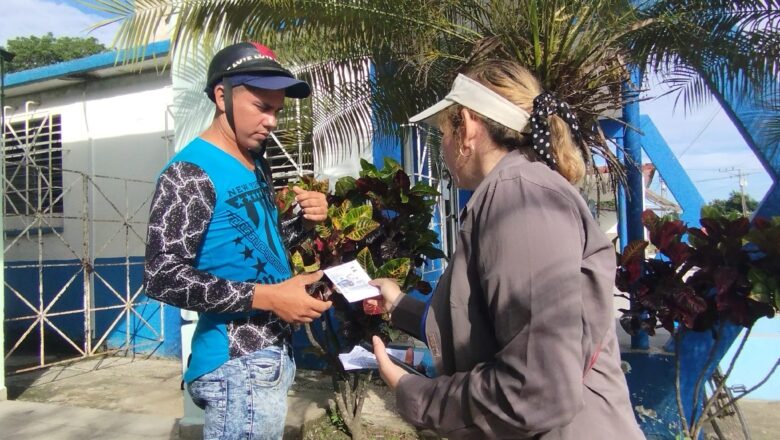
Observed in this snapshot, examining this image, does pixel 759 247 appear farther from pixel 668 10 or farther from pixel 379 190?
pixel 379 190

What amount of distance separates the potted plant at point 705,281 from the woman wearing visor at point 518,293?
2366 millimetres

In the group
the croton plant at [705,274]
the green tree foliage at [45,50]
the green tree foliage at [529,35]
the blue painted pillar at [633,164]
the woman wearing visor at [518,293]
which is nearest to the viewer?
the woman wearing visor at [518,293]

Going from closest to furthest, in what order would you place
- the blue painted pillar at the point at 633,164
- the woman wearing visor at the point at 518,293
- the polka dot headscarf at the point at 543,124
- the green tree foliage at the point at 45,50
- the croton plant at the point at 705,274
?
the woman wearing visor at the point at 518,293 → the polka dot headscarf at the point at 543,124 → the croton plant at the point at 705,274 → the blue painted pillar at the point at 633,164 → the green tree foliage at the point at 45,50

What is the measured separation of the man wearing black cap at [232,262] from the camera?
1.69m

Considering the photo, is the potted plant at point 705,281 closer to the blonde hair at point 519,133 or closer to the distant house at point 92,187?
the blonde hair at point 519,133

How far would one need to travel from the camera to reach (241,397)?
1.77 m

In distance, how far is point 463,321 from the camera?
1.25m

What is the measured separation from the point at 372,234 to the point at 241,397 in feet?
7.25

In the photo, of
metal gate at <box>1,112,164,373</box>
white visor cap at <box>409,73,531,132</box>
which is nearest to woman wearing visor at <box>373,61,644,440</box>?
white visor cap at <box>409,73,531,132</box>

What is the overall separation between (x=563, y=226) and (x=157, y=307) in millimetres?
8213

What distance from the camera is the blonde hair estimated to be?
4.47 ft

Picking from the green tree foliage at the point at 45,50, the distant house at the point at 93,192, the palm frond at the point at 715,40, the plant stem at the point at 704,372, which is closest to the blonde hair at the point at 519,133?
the plant stem at the point at 704,372

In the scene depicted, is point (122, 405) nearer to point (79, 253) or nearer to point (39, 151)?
point (79, 253)

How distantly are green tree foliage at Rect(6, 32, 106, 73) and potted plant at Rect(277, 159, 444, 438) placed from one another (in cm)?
2929
